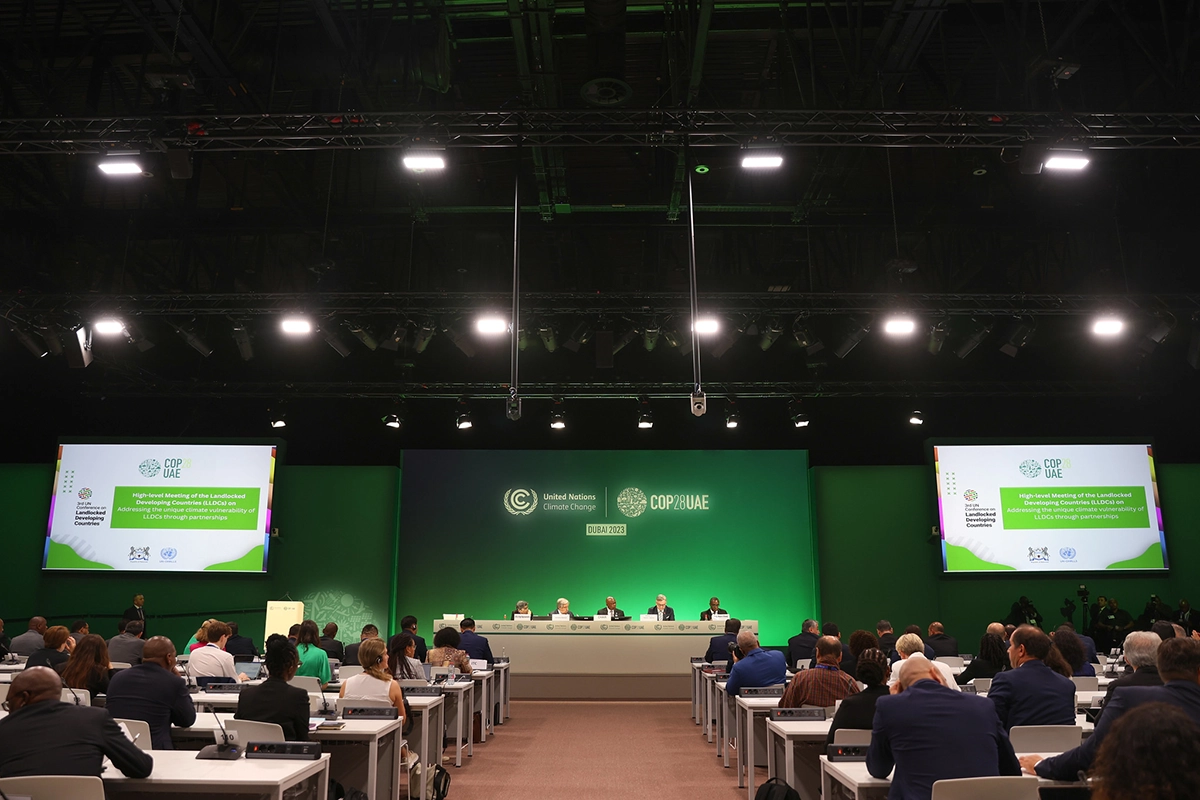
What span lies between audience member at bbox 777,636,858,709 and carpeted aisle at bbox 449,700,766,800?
4.48 ft

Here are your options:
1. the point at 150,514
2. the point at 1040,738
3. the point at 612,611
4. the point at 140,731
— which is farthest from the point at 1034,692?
the point at 150,514

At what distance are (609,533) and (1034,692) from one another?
36.2ft

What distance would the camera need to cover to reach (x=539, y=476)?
597 inches

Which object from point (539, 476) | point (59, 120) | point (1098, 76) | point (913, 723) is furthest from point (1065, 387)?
point (59, 120)

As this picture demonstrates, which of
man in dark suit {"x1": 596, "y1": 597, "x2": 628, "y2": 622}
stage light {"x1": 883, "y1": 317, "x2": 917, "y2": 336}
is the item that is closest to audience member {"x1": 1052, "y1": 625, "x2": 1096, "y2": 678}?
stage light {"x1": 883, "y1": 317, "x2": 917, "y2": 336}

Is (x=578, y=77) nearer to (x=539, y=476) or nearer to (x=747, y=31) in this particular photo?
(x=747, y=31)

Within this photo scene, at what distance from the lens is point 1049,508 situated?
13531mm

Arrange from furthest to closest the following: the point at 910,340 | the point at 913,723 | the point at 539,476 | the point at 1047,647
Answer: the point at 539,476
the point at 910,340
the point at 1047,647
the point at 913,723

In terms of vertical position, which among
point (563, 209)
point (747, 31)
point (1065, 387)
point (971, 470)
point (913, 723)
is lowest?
point (913, 723)

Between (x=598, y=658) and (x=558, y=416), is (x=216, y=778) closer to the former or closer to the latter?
(x=598, y=658)

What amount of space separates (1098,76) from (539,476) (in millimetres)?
10116

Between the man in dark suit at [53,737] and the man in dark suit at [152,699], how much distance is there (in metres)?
1.04

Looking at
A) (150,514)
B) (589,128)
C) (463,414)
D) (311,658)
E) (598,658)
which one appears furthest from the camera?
(150,514)

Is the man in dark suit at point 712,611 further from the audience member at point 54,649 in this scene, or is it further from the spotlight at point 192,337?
the audience member at point 54,649
